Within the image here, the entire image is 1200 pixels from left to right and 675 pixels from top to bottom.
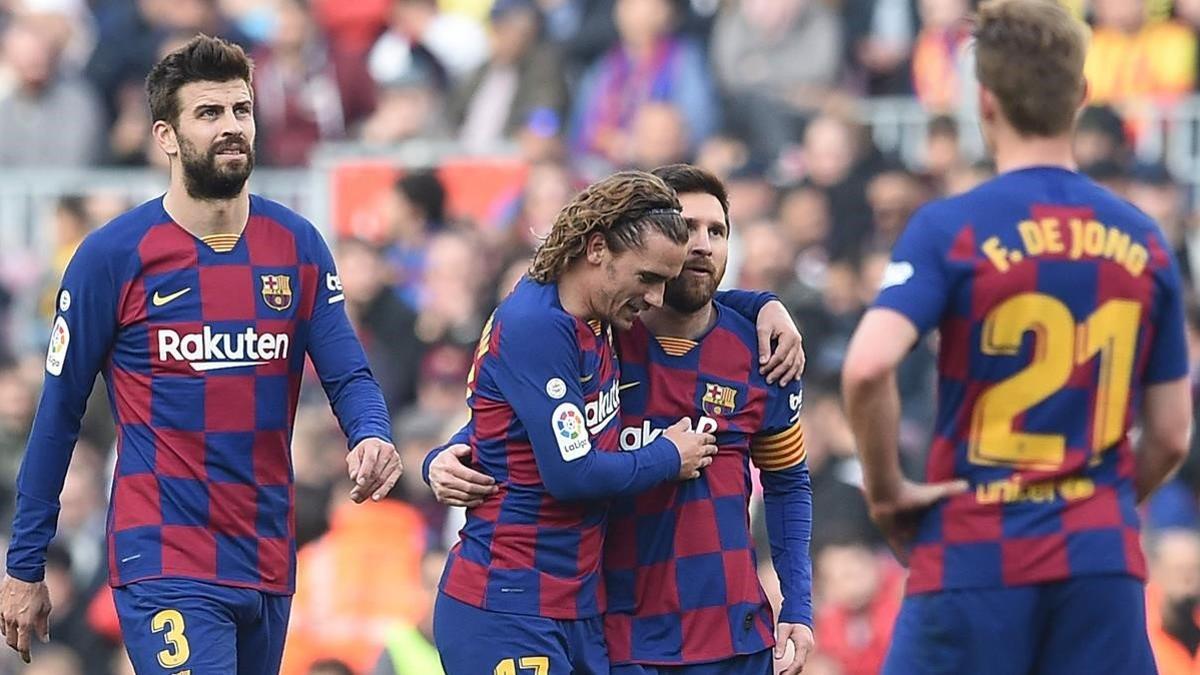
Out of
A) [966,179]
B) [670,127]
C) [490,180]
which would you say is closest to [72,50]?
[490,180]

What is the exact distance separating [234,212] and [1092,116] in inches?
262

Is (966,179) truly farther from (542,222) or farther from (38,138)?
(38,138)

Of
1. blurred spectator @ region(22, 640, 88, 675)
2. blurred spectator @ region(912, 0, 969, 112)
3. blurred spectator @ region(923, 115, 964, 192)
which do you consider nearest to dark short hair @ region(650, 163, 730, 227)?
blurred spectator @ region(923, 115, 964, 192)

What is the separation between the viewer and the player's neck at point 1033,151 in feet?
17.6

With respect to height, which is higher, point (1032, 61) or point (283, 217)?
point (1032, 61)

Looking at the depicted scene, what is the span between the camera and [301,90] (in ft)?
51.8

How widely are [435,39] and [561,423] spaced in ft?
33.5

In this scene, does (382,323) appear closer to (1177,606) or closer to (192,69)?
(1177,606)

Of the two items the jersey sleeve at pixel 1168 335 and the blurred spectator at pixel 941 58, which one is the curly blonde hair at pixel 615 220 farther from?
the blurred spectator at pixel 941 58

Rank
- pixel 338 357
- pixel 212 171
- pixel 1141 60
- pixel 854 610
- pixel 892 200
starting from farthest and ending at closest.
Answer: pixel 1141 60, pixel 892 200, pixel 854 610, pixel 338 357, pixel 212 171

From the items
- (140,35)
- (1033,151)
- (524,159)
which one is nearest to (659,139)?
(524,159)

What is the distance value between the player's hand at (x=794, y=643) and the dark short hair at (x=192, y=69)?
90.0 inches

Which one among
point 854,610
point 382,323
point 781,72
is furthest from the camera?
point 781,72

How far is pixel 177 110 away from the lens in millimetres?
6516
